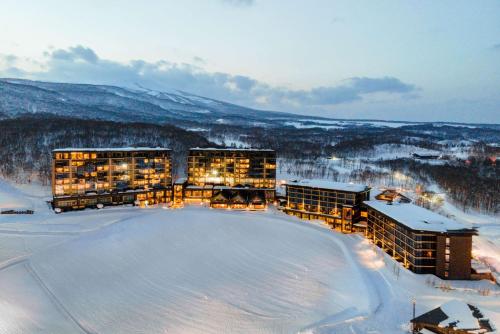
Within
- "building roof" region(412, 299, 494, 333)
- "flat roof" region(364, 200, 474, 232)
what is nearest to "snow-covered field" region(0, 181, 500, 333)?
"building roof" region(412, 299, 494, 333)

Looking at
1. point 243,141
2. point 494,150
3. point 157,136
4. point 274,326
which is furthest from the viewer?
point 243,141

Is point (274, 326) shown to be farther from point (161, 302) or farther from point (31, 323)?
point (31, 323)

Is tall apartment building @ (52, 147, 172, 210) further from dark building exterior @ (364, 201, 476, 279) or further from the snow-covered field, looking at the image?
dark building exterior @ (364, 201, 476, 279)

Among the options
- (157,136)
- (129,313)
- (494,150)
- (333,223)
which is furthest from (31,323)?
(494,150)

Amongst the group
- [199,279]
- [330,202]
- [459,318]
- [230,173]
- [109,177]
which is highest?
[230,173]

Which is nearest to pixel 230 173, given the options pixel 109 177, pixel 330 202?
pixel 330 202

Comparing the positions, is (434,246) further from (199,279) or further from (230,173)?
(230,173)
